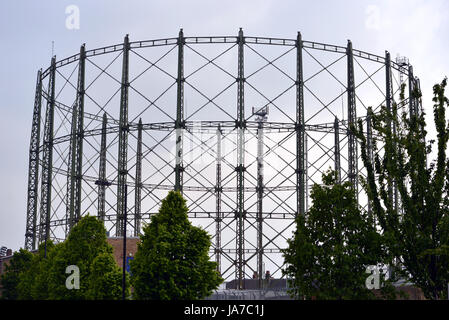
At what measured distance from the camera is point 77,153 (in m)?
39.6

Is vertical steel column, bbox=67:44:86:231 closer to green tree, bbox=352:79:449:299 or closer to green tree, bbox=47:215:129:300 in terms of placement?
green tree, bbox=47:215:129:300

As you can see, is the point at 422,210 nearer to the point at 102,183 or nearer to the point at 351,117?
the point at 351,117

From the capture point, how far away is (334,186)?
64.4 ft

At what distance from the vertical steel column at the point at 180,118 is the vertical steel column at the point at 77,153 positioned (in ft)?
19.0

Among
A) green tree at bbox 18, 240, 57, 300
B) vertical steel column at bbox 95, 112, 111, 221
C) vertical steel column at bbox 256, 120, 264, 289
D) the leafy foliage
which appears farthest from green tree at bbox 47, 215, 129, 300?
vertical steel column at bbox 95, 112, 111, 221

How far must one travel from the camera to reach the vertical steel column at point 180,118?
35031mm

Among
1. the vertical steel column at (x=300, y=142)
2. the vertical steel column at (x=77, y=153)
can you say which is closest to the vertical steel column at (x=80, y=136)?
the vertical steel column at (x=77, y=153)

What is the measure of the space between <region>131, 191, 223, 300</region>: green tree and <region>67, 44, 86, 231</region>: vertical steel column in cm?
1632

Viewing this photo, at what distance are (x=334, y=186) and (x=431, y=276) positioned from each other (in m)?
3.89

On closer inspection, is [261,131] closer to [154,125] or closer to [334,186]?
[154,125]

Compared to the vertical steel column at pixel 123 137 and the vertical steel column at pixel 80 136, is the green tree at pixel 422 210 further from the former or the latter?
the vertical steel column at pixel 80 136

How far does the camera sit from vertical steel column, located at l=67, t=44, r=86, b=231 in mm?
38500
